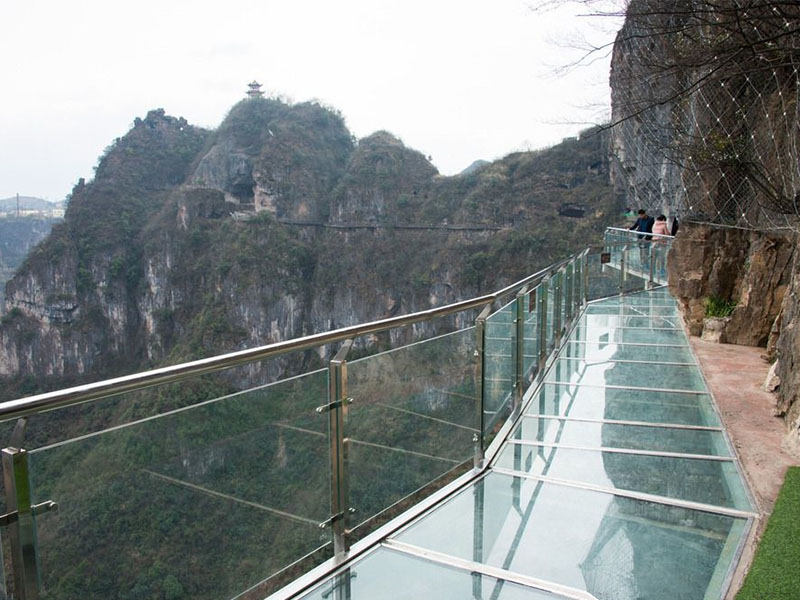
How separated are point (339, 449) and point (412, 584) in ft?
1.73

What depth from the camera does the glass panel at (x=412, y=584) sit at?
2062 mm

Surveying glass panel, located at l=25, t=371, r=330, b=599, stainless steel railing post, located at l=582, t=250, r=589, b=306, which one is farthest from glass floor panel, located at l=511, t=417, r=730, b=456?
stainless steel railing post, located at l=582, t=250, r=589, b=306

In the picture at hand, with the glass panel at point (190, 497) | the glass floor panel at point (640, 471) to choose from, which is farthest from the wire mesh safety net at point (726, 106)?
the glass panel at point (190, 497)

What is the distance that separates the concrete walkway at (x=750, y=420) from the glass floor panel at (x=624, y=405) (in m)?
0.16

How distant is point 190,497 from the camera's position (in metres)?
1.71

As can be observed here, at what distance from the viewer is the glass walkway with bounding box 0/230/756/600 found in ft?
4.90

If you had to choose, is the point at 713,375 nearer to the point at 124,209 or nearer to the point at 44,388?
the point at 44,388

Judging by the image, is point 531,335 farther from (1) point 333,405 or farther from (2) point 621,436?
(1) point 333,405

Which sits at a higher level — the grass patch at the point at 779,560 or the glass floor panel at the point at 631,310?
the grass patch at the point at 779,560

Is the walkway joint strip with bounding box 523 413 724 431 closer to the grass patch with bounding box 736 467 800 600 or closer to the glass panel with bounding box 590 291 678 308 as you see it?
the grass patch with bounding box 736 467 800 600

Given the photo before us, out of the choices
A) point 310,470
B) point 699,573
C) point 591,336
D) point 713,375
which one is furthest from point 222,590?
point 591,336

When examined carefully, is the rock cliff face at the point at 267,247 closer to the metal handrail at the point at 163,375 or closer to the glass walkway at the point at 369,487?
the glass walkway at the point at 369,487

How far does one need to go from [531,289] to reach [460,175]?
61.8 m

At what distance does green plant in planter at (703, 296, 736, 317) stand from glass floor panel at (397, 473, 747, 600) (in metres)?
4.98
